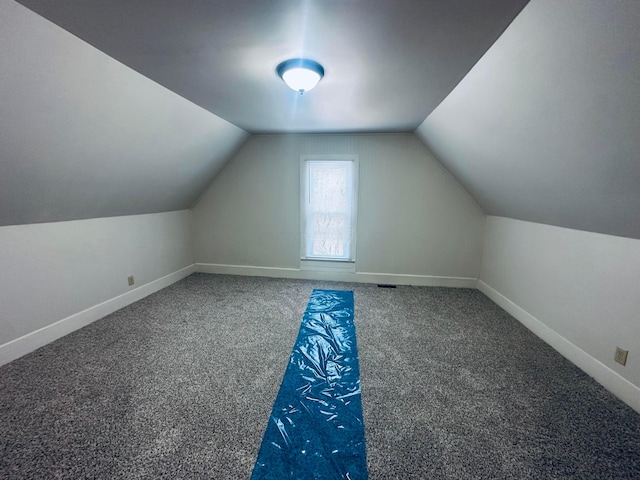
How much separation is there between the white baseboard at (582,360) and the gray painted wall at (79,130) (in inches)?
155

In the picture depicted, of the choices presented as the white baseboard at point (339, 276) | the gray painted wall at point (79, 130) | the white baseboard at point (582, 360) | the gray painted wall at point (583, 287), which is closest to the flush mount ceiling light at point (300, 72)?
the gray painted wall at point (79, 130)

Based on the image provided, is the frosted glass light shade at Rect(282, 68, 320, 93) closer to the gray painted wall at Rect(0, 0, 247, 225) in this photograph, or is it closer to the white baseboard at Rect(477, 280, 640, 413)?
the gray painted wall at Rect(0, 0, 247, 225)

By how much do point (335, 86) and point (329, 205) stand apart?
1.94 meters

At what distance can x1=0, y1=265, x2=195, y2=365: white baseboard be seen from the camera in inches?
81.7

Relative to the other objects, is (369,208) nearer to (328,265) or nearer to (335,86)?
(328,265)

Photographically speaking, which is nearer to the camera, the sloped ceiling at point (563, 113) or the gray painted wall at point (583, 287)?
the sloped ceiling at point (563, 113)

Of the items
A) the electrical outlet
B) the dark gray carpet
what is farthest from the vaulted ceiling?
the dark gray carpet

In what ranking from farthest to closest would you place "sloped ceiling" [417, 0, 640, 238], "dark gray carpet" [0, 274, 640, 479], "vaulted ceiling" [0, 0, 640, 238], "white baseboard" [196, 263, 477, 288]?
"white baseboard" [196, 263, 477, 288] < "dark gray carpet" [0, 274, 640, 479] < "vaulted ceiling" [0, 0, 640, 238] < "sloped ceiling" [417, 0, 640, 238]

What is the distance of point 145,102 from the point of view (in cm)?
207

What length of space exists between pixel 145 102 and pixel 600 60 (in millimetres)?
2785

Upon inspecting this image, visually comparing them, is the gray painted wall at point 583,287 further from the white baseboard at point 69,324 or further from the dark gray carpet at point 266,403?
the white baseboard at point 69,324

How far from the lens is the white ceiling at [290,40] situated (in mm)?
1214

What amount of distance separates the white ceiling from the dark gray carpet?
216 cm

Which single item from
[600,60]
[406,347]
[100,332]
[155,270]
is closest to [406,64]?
[600,60]
